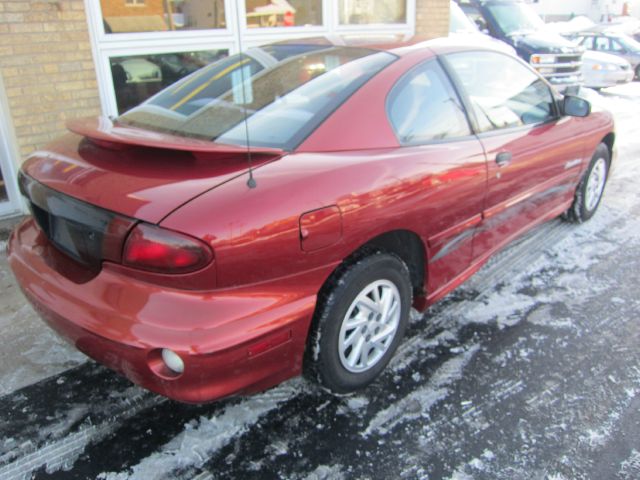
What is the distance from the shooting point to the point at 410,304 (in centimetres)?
278

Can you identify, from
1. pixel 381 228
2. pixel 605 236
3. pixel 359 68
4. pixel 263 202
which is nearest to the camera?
pixel 263 202

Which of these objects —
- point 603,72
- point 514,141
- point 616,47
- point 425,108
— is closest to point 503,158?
point 514,141

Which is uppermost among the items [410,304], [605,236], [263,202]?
[263,202]

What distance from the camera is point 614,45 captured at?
1547 cm

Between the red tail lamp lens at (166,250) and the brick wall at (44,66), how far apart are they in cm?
327

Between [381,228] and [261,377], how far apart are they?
82cm

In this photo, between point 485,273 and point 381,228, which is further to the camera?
point 485,273

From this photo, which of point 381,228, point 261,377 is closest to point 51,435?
point 261,377

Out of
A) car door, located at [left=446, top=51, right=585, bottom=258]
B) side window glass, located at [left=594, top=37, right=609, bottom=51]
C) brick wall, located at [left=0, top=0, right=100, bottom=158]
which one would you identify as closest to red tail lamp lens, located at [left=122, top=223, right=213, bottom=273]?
car door, located at [left=446, top=51, right=585, bottom=258]

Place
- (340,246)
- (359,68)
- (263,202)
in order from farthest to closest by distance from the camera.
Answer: (359,68) → (340,246) → (263,202)

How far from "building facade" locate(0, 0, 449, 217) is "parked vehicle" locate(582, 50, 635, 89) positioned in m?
9.40

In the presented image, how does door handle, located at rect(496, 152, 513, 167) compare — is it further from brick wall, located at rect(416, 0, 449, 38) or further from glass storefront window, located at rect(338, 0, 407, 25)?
brick wall, located at rect(416, 0, 449, 38)

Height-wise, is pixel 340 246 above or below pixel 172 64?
below

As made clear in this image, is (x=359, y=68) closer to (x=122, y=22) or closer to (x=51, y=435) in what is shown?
(x=51, y=435)
